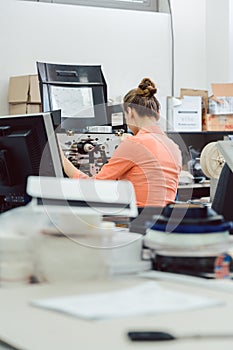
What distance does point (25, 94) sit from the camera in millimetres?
4473

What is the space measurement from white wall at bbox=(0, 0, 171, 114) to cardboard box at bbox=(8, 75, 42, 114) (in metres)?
0.13

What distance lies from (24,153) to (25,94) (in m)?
2.27

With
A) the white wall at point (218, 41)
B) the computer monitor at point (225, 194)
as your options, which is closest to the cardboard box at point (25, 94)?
the white wall at point (218, 41)

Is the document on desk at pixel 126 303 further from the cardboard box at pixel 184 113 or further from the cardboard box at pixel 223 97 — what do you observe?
the cardboard box at pixel 223 97

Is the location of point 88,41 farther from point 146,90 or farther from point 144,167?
point 144,167

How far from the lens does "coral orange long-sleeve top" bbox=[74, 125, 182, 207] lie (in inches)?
119

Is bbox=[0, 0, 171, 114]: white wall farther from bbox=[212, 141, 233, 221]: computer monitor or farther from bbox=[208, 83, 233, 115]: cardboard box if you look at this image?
bbox=[212, 141, 233, 221]: computer monitor

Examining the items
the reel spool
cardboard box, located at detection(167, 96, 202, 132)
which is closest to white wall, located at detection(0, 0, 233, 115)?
cardboard box, located at detection(167, 96, 202, 132)

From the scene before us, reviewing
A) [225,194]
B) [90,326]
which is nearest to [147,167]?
[225,194]

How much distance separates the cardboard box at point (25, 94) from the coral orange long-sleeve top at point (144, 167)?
5.28ft

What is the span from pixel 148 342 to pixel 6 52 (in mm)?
4076

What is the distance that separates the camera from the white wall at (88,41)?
4746mm

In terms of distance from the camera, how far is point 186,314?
1049 mm

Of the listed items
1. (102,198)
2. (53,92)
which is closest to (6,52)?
(53,92)
